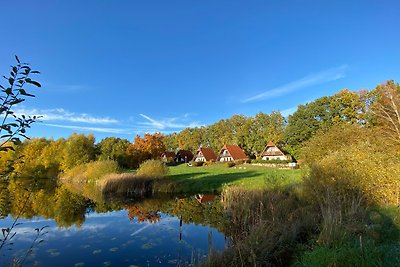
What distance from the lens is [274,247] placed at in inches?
310

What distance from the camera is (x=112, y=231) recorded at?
14.2 metres

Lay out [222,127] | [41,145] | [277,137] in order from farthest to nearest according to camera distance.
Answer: [222,127], [277,137], [41,145]

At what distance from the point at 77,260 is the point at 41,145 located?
43470 millimetres

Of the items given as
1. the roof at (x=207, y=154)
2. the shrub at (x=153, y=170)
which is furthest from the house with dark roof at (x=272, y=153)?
the shrub at (x=153, y=170)

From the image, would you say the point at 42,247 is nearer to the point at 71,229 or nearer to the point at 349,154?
the point at 71,229

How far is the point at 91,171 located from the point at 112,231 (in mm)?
21154

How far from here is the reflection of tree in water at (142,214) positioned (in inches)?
655

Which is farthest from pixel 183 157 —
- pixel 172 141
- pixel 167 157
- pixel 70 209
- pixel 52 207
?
pixel 70 209

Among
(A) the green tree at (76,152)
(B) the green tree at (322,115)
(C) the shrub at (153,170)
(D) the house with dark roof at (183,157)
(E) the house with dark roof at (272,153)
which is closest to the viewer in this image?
(C) the shrub at (153,170)

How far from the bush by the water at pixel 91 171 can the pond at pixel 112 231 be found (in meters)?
7.91

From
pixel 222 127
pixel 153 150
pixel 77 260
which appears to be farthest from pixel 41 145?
pixel 222 127

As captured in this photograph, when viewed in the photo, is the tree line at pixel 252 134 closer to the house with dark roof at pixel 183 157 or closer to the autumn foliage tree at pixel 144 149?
the autumn foliage tree at pixel 144 149

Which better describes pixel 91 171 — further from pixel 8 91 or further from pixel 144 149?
pixel 8 91

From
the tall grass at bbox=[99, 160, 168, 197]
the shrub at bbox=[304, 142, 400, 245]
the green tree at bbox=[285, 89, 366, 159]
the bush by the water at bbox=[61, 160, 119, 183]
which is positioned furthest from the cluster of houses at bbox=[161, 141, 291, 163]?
the shrub at bbox=[304, 142, 400, 245]
